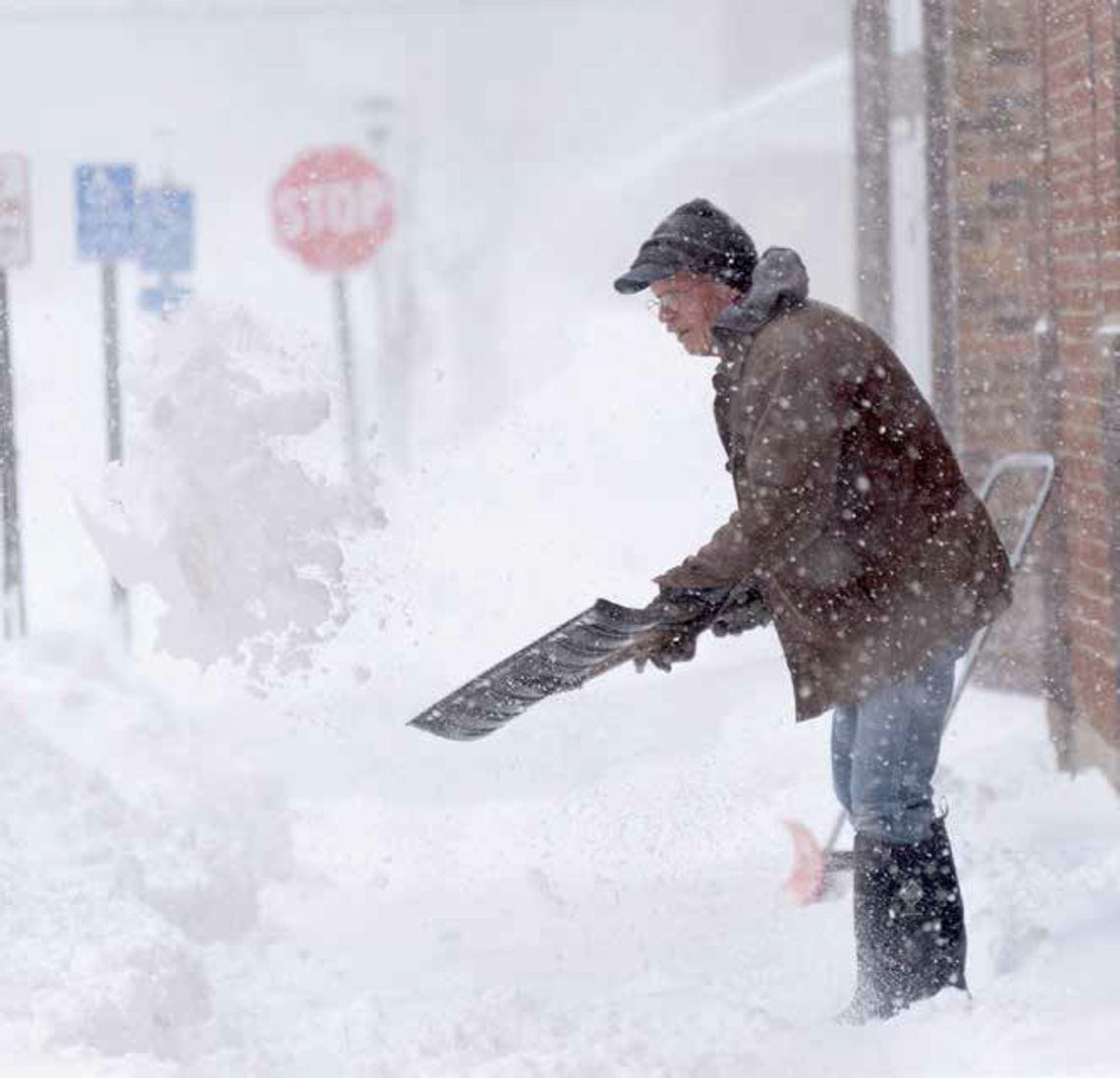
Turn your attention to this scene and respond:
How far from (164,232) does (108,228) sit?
190 centimetres

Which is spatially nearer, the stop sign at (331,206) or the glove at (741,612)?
the glove at (741,612)

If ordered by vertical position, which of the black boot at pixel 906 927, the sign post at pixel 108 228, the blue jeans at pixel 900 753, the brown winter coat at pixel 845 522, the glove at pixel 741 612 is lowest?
the black boot at pixel 906 927

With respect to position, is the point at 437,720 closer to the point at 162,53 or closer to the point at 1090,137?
the point at 1090,137

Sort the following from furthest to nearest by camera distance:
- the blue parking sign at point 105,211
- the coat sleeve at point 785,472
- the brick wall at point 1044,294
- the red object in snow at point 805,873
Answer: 1. the blue parking sign at point 105,211
2. the brick wall at point 1044,294
3. the red object in snow at point 805,873
4. the coat sleeve at point 785,472

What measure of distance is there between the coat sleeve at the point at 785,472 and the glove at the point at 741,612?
276 millimetres

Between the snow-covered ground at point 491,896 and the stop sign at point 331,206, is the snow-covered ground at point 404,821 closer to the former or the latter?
the snow-covered ground at point 491,896

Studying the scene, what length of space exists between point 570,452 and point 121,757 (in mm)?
16238

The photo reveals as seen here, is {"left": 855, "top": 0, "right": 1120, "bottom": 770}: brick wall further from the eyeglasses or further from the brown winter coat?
the eyeglasses

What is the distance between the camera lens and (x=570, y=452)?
913 inches

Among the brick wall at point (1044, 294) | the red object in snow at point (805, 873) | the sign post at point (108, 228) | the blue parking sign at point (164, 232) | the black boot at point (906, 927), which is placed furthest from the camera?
the blue parking sign at point (164, 232)

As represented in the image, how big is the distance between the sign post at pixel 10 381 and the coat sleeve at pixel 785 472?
256 inches

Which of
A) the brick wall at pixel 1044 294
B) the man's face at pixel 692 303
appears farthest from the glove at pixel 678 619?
the brick wall at pixel 1044 294

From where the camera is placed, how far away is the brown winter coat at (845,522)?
153 inches

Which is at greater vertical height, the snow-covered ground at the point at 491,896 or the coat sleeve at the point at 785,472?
the coat sleeve at the point at 785,472
